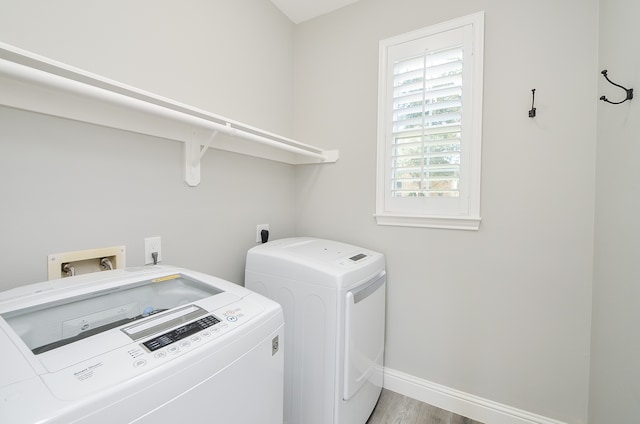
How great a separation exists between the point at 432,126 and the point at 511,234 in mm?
705

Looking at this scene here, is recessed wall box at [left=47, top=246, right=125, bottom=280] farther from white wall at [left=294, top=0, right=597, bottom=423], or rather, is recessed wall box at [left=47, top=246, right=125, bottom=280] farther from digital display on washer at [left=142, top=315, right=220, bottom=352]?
white wall at [left=294, top=0, right=597, bottom=423]

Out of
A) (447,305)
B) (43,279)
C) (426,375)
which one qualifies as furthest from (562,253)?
(43,279)

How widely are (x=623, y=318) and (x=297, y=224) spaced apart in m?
1.69

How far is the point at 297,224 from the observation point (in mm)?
2070

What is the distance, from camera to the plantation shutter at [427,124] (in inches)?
58.9

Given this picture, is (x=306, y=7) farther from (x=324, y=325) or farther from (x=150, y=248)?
(x=324, y=325)

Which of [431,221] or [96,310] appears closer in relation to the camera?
[96,310]

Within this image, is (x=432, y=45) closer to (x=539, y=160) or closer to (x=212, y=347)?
(x=539, y=160)

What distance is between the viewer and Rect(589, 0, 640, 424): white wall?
90 centimetres

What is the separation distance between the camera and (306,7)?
188 centimetres

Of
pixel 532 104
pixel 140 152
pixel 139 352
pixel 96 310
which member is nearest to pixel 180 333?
pixel 139 352

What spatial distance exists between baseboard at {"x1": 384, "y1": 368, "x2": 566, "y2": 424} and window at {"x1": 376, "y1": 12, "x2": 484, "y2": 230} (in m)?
0.94

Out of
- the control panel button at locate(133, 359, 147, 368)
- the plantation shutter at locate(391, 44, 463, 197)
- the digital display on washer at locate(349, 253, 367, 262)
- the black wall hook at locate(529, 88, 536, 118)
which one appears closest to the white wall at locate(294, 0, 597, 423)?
the black wall hook at locate(529, 88, 536, 118)

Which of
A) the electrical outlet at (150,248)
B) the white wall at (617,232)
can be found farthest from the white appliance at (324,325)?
the white wall at (617,232)
